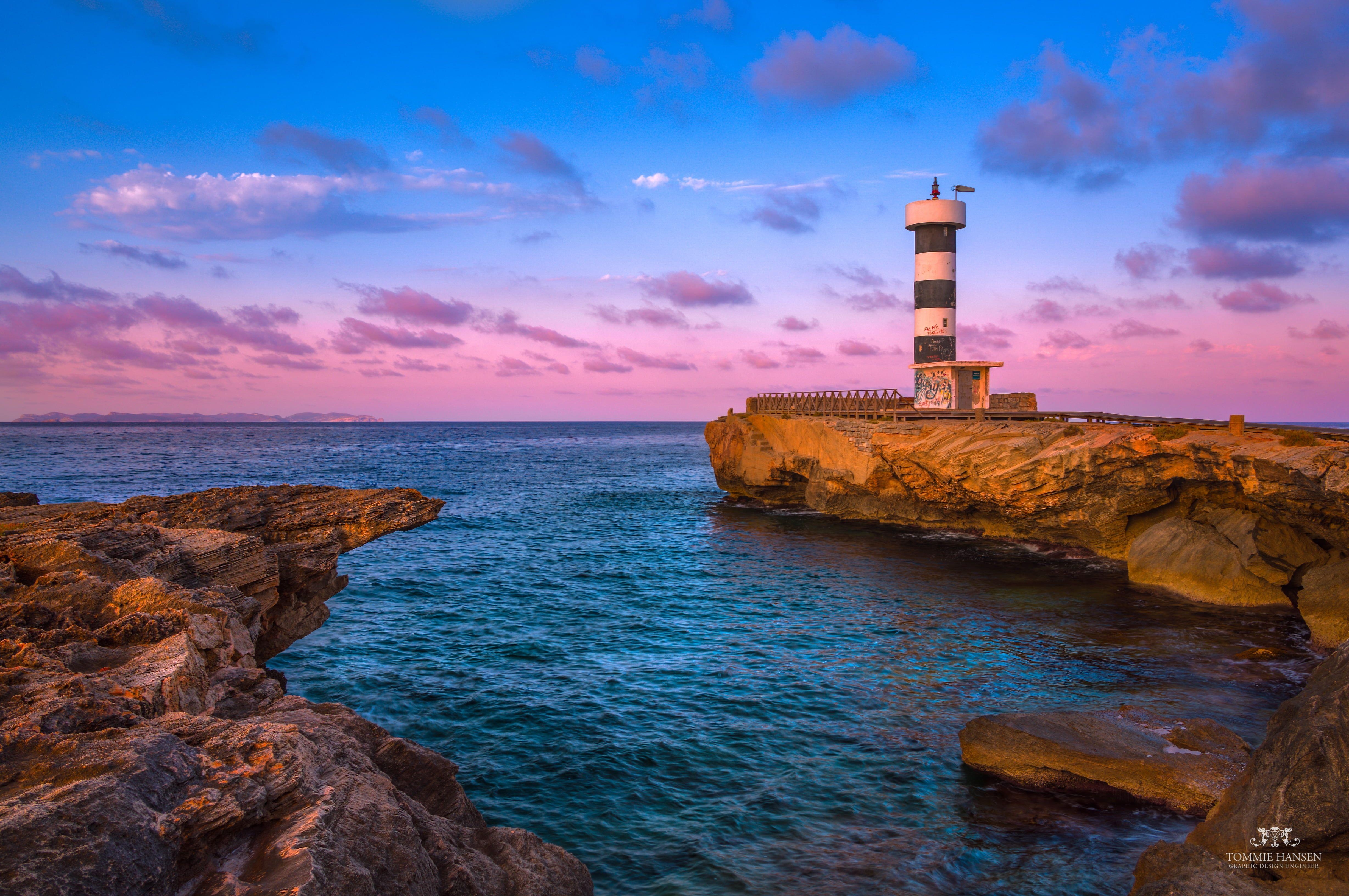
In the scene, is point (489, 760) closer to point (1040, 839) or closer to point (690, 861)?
point (690, 861)

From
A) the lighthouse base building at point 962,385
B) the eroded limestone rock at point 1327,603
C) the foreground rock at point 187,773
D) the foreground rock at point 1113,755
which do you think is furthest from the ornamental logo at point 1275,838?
the lighthouse base building at point 962,385

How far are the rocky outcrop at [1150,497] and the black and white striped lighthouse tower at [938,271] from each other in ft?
26.0

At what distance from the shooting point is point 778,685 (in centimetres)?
1547

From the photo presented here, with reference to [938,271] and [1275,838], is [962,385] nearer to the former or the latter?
[938,271]

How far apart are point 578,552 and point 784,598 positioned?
37.0 ft

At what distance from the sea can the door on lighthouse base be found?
10033mm

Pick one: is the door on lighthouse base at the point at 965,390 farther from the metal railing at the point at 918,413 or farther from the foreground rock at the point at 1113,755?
the foreground rock at the point at 1113,755

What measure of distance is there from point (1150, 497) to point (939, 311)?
734 inches

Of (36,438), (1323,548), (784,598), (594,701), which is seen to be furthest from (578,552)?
(36,438)

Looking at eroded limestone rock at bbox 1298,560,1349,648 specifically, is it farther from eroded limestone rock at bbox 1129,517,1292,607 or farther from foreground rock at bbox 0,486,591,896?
foreground rock at bbox 0,486,591,896

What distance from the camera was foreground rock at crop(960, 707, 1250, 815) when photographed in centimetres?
1035

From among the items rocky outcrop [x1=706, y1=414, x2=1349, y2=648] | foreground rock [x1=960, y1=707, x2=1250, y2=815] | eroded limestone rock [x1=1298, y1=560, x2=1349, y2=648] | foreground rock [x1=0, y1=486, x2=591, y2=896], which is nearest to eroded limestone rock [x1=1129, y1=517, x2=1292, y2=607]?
rocky outcrop [x1=706, y1=414, x2=1349, y2=648]

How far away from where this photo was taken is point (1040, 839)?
32.1ft

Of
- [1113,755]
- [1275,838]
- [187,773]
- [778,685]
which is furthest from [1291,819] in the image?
[187,773]
